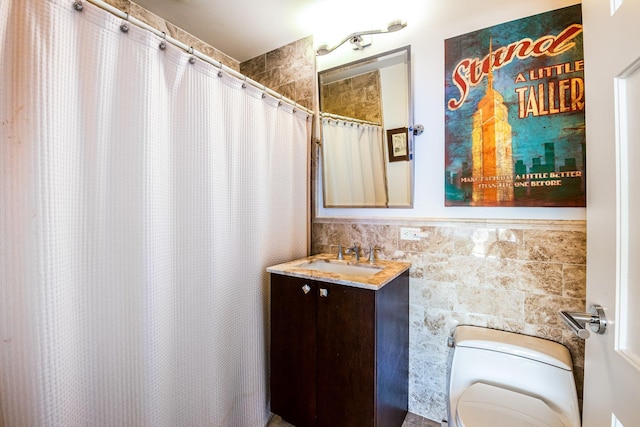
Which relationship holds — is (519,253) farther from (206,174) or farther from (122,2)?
(122,2)

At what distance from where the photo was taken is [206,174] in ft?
4.00

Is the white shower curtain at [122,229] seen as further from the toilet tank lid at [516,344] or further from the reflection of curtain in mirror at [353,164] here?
the toilet tank lid at [516,344]

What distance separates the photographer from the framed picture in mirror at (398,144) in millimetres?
1535

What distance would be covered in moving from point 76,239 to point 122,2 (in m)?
1.53

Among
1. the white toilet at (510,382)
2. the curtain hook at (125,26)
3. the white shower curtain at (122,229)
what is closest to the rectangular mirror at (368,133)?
the white shower curtain at (122,229)

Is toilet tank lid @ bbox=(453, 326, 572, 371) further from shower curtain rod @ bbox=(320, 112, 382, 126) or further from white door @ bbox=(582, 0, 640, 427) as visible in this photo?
shower curtain rod @ bbox=(320, 112, 382, 126)

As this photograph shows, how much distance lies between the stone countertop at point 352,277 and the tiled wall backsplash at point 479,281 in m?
0.14

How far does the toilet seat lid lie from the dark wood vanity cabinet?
34 centimetres

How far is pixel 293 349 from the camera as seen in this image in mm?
1351

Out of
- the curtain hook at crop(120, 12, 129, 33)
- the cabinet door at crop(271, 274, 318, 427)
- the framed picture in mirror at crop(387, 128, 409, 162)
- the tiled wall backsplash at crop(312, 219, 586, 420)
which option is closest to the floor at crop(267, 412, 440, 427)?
the tiled wall backsplash at crop(312, 219, 586, 420)

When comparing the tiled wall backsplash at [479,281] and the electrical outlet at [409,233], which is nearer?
the tiled wall backsplash at [479,281]

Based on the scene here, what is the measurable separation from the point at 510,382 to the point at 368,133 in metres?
1.48

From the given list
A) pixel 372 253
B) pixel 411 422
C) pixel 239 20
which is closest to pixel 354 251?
pixel 372 253

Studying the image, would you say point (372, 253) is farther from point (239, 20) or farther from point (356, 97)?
point (239, 20)
